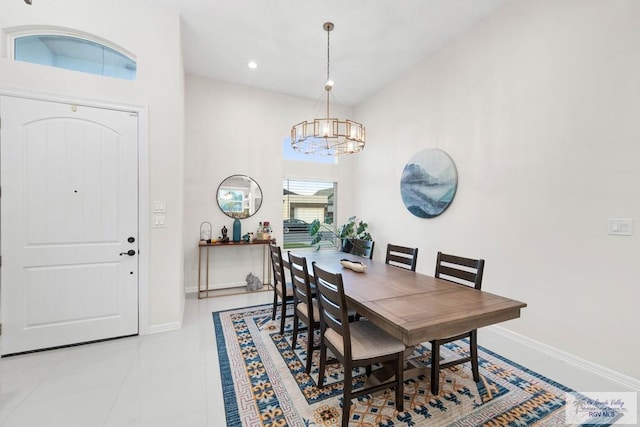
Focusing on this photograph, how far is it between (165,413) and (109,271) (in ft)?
5.41

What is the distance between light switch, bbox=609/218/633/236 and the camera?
2.06m

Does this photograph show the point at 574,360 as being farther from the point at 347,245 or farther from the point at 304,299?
the point at 347,245

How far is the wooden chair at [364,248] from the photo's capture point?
10.9ft

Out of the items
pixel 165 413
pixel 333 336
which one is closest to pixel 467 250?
pixel 333 336

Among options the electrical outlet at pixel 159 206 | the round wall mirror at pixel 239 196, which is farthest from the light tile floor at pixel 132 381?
the round wall mirror at pixel 239 196

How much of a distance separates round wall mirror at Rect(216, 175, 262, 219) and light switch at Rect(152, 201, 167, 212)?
1.55 m

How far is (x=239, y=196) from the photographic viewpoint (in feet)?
15.2

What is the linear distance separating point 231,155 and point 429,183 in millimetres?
3154

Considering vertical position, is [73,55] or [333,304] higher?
[73,55]

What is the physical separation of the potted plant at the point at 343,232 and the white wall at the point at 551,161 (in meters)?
1.49

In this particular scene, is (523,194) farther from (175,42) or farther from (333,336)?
(175,42)

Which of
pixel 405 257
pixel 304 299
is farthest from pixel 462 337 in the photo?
pixel 304 299

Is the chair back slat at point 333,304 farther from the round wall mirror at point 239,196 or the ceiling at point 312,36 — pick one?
the round wall mirror at point 239,196

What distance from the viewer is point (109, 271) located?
2.75 meters
